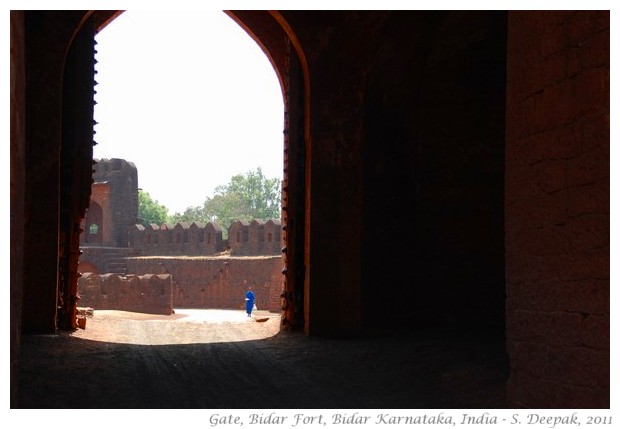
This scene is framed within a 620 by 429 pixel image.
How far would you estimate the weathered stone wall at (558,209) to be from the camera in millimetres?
3451

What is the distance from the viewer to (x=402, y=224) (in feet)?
33.0

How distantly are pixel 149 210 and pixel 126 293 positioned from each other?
43.3 m

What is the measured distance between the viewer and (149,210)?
6931 cm

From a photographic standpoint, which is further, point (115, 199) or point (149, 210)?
point (149, 210)

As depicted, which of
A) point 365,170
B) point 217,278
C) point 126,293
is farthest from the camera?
point 217,278

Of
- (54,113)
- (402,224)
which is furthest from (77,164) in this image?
(402,224)

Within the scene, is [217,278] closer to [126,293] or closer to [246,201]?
[126,293]

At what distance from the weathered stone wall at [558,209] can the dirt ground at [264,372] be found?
34.9 inches

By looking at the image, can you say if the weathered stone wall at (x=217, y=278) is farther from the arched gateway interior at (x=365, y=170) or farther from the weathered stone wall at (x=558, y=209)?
the weathered stone wall at (x=558, y=209)

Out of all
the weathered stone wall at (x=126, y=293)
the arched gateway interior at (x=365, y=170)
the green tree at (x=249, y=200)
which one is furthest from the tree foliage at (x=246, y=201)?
the arched gateway interior at (x=365, y=170)

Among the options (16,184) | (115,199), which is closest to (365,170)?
(16,184)

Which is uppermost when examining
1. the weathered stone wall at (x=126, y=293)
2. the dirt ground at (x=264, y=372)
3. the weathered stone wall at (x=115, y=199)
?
the weathered stone wall at (x=115, y=199)

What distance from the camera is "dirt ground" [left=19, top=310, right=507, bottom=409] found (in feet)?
16.9

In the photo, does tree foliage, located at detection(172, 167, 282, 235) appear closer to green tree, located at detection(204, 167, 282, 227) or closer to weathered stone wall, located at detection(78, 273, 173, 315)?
green tree, located at detection(204, 167, 282, 227)
